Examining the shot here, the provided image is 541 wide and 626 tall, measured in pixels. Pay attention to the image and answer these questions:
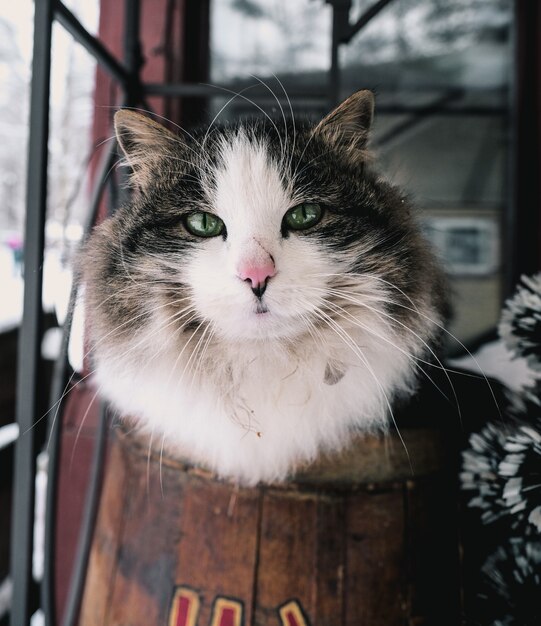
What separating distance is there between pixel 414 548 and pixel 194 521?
246 millimetres

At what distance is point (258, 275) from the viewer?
46 cm

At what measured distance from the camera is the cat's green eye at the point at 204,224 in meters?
0.53

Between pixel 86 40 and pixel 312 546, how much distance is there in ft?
2.26

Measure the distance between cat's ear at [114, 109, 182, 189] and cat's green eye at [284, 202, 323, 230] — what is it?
166 millimetres

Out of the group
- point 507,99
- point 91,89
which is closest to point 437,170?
point 507,99

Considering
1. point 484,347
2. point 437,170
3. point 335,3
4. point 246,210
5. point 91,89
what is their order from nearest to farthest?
point 246,210 → point 335,3 → point 484,347 → point 91,89 → point 437,170

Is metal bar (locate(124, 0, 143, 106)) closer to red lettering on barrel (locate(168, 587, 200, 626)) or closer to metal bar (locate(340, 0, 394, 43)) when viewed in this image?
metal bar (locate(340, 0, 394, 43))

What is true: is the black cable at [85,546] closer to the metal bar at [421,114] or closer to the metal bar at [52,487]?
the metal bar at [52,487]

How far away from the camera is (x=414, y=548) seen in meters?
0.55

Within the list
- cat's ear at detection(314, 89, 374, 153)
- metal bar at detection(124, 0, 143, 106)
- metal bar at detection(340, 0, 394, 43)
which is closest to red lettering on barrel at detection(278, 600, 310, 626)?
cat's ear at detection(314, 89, 374, 153)

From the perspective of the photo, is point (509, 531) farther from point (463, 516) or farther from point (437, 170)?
point (437, 170)

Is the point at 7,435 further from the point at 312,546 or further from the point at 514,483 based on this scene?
the point at 514,483

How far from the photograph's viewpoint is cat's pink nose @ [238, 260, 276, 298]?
46 cm

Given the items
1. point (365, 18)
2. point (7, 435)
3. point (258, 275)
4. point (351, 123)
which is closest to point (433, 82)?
point (365, 18)
